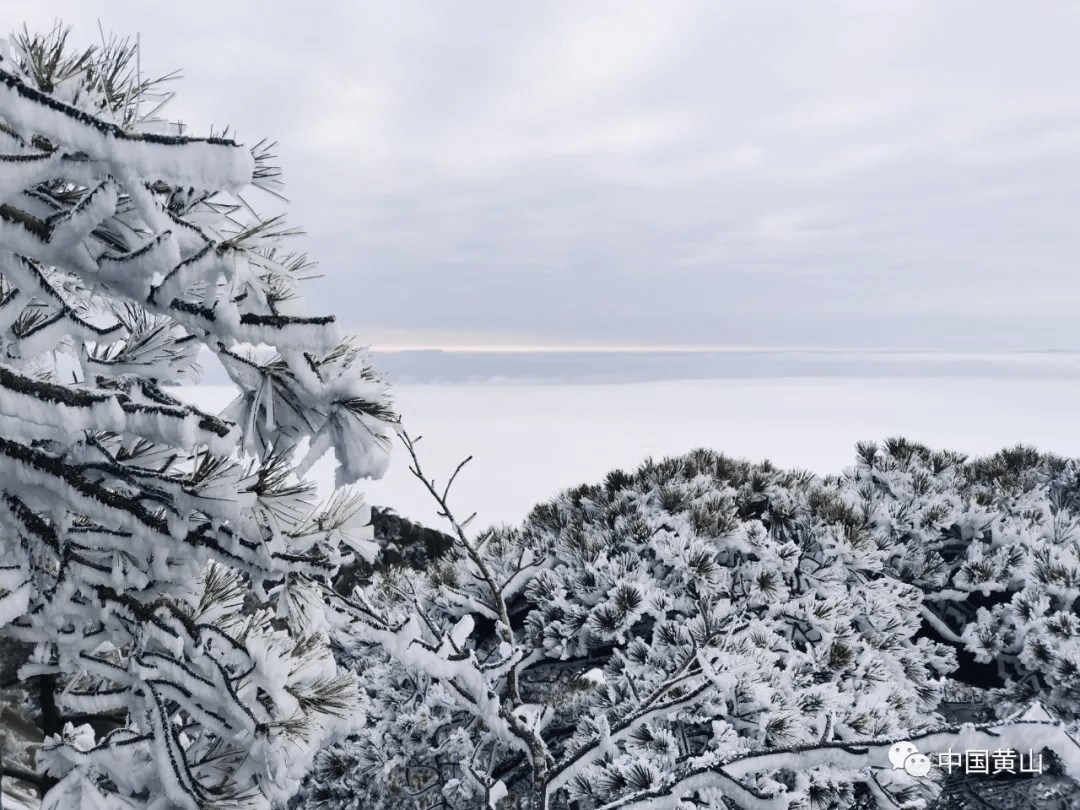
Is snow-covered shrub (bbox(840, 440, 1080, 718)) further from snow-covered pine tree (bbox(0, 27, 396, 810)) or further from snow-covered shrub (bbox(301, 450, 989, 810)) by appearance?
snow-covered pine tree (bbox(0, 27, 396, 810))

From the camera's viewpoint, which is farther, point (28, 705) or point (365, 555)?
point (28, 705)

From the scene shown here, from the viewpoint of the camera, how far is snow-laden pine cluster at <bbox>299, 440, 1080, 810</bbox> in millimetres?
4020

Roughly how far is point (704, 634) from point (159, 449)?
321 centimetres

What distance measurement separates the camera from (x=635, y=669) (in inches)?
186

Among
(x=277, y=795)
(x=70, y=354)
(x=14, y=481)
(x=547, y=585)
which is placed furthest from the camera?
(x=547, y=585)

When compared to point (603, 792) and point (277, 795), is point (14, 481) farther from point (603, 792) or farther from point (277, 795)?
point (603, 792)

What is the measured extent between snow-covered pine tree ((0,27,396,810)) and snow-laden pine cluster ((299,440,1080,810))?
1.80 ft

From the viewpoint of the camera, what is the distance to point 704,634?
15.2 ft

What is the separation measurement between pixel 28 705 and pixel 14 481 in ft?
26.8

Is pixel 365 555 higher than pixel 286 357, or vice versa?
pixel 286 357

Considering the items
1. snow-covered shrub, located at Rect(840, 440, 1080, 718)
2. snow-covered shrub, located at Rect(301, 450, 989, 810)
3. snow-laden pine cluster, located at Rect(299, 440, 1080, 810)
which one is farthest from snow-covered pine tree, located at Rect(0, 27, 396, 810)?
snow-covered shrub, located at Rect(840, 440, 1080, 718)

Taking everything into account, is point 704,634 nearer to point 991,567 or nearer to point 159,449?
point 991,567

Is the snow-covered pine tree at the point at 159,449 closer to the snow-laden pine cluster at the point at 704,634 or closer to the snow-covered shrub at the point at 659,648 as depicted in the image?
the snow-laden pine cluster at the point at 704,634

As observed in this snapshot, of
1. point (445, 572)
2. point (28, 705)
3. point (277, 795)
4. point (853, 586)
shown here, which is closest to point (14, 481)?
point (277, 795)
